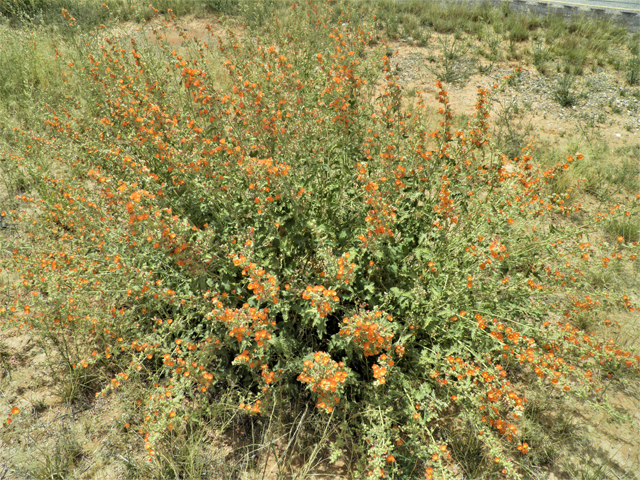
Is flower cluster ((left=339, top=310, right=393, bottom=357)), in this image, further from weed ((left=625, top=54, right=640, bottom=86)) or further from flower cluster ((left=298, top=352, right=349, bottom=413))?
weed ((left=625, top=54, right=640, bottom=86))

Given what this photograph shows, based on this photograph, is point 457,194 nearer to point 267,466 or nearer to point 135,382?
point 267,466

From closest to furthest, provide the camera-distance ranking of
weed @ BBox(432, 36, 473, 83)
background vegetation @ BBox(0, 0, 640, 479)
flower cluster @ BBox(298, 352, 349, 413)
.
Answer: flower cluster @ BBox(298, 352, 349, 413) < background vegetation @ BBox(0, 0, 640, 479) < weed @ BBox(432, 36, 473, 83)

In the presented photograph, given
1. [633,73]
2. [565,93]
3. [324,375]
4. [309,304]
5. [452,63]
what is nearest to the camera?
[324,375]

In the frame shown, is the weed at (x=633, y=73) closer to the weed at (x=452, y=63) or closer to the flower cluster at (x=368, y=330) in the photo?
the weed at (x=452, y=63)

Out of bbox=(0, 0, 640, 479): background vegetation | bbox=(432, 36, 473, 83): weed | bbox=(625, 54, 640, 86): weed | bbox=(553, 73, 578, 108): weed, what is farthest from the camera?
bbox=(432, 36, 473, 83): weed

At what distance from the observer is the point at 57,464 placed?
2.65 meters

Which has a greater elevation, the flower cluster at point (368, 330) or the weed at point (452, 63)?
the weed at point (452, 63)

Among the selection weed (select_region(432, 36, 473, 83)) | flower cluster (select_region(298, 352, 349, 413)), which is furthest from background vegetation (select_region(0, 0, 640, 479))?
weed (select_region(432, 36, 473, 83))

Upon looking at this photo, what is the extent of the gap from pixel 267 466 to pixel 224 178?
2.36 metres

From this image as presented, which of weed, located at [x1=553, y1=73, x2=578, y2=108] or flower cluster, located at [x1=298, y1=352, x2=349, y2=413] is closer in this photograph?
flower cluster, located at [x1=298, y1=352, x2=349, y2=413]

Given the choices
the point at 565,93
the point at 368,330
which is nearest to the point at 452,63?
the point at 565,93

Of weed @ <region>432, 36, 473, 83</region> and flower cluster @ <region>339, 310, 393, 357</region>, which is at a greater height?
weed @ <region>432, 36, 473, 83</region>

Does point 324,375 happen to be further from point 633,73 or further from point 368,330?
point 633,73

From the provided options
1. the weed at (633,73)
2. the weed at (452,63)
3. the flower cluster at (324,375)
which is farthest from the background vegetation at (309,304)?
the weed at (633,73)
